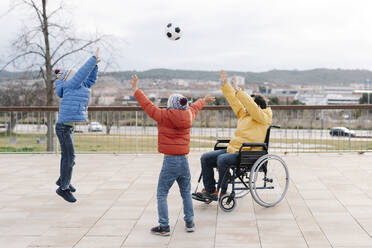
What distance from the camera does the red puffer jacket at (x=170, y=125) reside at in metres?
3.69

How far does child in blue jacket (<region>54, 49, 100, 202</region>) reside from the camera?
4.61 metres

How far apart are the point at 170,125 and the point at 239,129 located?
1120 millimetres

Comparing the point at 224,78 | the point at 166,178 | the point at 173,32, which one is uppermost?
the point at 173,32

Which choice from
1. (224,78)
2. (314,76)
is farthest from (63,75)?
(314,76)

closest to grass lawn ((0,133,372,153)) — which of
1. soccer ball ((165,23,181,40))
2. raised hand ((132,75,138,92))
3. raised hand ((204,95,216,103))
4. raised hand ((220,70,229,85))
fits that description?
soccer ball ((165,23,181,40))

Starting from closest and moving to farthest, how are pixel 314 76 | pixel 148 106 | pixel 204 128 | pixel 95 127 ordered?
pixel 148 106
pixel 204 128
pixel 95 127
pixel 314 76

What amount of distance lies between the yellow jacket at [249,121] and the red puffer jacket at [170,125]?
848 mm

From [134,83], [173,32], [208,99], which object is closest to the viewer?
[134,83]

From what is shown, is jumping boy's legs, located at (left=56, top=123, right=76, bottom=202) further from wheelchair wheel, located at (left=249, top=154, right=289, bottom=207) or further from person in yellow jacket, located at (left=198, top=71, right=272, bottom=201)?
wheelchair wheel, located at (left=249, top=154, right=289, bottom=207)

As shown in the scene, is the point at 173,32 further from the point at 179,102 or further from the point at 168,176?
the point at 168,176

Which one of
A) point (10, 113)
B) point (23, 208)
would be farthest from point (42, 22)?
point (23, 208)

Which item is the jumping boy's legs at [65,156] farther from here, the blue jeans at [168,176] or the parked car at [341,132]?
the parked car at [341,132]

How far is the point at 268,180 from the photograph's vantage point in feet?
15.5

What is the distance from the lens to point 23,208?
15.5 ft
